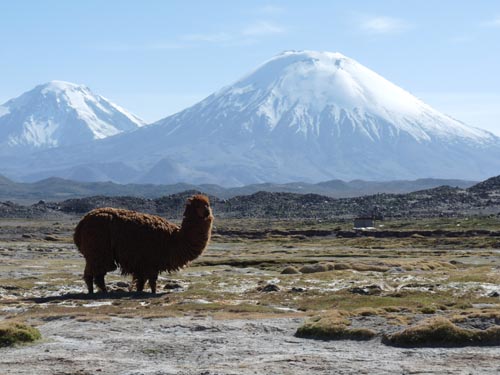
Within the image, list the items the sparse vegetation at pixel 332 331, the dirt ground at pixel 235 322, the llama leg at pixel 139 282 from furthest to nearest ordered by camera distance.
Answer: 1. the llama leg at pixel 139 282
2. the sparse vegetation at pixel 332 331
3. the dirt ground at pixel 235 322

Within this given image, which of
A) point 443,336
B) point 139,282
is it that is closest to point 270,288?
point 139,282

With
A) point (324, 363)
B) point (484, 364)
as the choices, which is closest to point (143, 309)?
point (324, 363)

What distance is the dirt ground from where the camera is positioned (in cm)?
1695

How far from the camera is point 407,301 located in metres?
28.7

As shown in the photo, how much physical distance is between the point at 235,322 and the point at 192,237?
9978mm

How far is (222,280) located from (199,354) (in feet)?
74.0

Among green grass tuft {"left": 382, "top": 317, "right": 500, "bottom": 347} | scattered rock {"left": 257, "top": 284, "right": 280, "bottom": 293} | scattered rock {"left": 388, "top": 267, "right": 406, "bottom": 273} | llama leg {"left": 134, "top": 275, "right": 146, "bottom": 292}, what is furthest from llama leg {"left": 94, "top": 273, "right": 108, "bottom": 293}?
scattered rock {"left": 388, "top": 267, "right": 406, "bottom": 273}

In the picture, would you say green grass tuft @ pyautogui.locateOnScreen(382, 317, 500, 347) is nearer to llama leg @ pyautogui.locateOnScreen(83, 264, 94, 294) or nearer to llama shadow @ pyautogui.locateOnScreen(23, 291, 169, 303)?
llama shadow @ pyautogui.locateOnScreen(23, 291, 169, 303)

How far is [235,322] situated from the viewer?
22.8 metres

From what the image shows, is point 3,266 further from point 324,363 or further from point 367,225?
point 367,225

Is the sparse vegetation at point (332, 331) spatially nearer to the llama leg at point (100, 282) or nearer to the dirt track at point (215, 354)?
the dirt track at point (215, 354)

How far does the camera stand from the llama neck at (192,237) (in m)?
32.5

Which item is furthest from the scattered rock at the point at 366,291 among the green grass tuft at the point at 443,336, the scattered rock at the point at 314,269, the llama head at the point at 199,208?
the scattered rock at the point at 314,269

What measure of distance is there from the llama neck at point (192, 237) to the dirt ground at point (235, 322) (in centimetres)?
158
